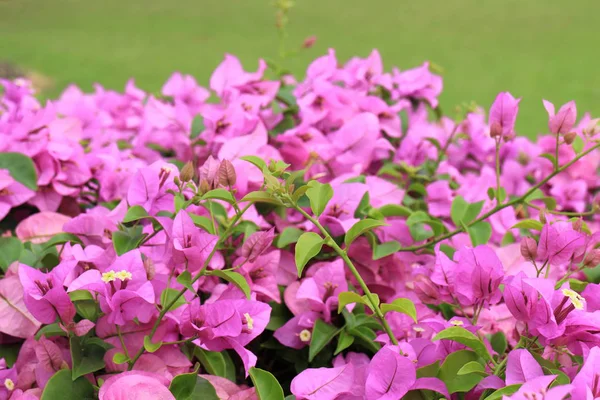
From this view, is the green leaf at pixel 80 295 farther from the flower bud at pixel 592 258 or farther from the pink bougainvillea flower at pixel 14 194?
the flower bud at pixel 592 258

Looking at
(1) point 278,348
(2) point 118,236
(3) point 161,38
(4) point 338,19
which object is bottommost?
(1) point 278,348

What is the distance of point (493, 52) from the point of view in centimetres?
652

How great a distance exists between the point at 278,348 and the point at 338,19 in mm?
7793

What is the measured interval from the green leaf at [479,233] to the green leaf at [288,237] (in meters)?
0.20

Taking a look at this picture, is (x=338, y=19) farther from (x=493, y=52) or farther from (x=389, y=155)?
(x=389, y=155)

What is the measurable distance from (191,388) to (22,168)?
44cm

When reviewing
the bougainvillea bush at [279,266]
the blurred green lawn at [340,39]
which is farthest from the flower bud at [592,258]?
the blurred green lawn at [340,39]

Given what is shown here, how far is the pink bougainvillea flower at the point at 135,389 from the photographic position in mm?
612

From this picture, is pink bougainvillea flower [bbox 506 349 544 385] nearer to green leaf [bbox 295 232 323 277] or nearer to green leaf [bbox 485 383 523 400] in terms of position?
green leaf [bbox 485 383 523 400]

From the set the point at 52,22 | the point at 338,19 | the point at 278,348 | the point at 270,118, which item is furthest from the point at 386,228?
the point at 52,22

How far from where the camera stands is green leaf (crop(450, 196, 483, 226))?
866 millimetres

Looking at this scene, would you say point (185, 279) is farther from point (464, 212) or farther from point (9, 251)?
point (464, 212)

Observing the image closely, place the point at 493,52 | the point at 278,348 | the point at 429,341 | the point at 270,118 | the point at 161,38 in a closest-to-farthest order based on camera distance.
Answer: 1. the point at 429,341
2. the point at 278,348
3. the point at 270,118
4. the point at 493,52
5. the point at 161,38

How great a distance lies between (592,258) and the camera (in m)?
0.66
